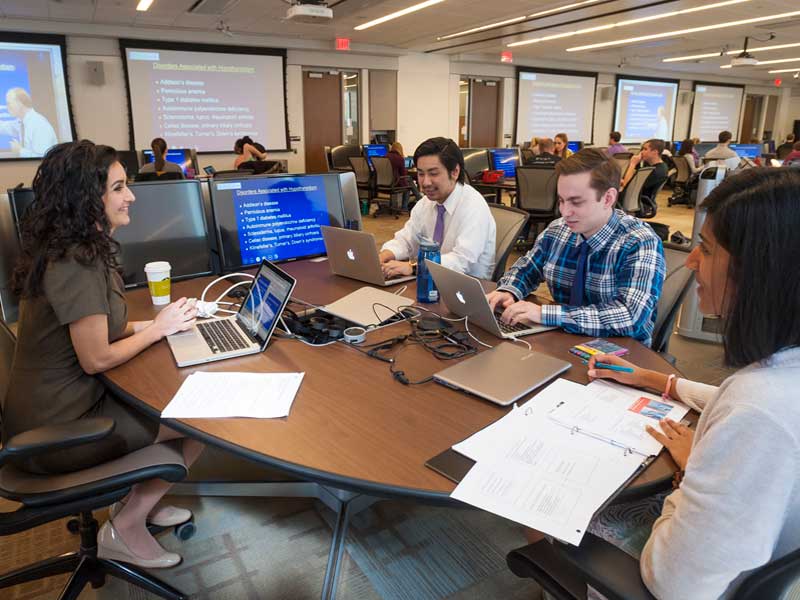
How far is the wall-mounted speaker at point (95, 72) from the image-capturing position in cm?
823

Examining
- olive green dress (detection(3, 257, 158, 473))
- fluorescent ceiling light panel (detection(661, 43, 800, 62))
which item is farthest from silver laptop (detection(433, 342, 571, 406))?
fluorescent ceiling light panel (detection(661, 43, 800, 62))

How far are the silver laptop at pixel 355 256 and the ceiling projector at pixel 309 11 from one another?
498 cm

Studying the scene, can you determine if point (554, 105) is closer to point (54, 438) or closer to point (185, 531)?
point (185, 531)

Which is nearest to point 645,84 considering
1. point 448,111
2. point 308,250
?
point 448,111

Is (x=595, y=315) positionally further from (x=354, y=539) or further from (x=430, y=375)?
(x=354, y=539)

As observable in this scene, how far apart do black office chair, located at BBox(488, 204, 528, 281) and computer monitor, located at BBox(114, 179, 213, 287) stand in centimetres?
130

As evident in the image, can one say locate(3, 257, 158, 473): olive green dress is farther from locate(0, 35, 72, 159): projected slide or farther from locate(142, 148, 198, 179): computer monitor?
locate(0, 35, 72, 159): projected slide

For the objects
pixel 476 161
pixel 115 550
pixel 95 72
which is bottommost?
Answer: pixel 115 550

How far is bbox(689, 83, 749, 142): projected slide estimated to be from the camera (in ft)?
52.9

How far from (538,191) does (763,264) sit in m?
4.92

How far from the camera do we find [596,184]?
177 centimetres

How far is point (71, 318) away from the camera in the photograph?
4.62 feet

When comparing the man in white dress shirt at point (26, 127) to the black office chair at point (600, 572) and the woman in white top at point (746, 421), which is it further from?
the woman in white top at point (746, 421)

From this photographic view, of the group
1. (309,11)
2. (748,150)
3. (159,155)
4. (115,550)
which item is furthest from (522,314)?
(748,150)
